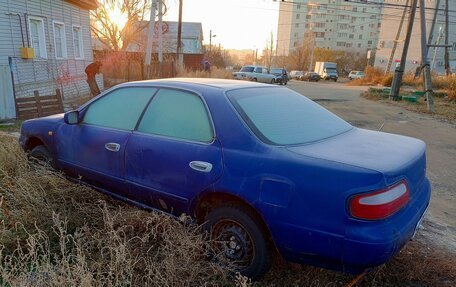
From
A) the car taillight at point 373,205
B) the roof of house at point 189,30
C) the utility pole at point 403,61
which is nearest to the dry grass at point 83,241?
the car taillight at point 373,205

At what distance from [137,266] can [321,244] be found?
1.37 metres

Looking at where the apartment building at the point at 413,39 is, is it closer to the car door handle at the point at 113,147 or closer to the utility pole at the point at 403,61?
the utility pole at the point at 403,61

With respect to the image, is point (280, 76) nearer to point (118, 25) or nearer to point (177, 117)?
point (118, 25)

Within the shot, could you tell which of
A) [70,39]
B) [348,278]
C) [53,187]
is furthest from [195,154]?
[70,39]

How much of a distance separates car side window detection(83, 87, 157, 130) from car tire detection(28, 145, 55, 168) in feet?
2.57

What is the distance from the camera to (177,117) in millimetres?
2908

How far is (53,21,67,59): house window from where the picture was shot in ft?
42.7

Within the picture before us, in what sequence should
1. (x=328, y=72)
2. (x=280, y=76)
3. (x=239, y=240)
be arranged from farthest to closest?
(x=328, y=72) → (x=280, y=76) → (x=239, y=240)

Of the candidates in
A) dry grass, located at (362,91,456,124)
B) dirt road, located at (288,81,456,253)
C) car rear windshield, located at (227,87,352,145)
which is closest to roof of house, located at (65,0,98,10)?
dirt road, located at (288,81,456,253)

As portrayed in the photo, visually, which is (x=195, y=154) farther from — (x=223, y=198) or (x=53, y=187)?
(x=53, y=187)

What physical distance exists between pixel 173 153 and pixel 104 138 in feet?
3.20

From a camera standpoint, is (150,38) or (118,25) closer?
(150,38)

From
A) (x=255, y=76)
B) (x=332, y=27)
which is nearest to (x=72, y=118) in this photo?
(x=255, y=76)

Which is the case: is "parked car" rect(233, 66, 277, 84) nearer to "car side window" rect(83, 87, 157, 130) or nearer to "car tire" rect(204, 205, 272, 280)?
"car side window" rect(83, 87, 157, 130)
